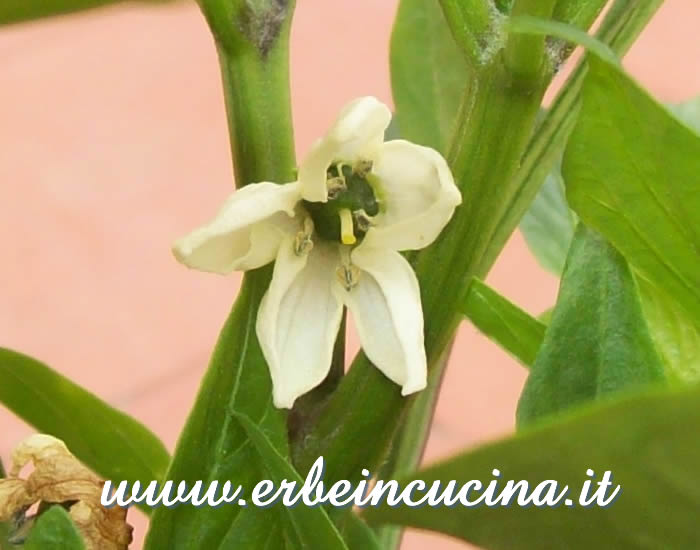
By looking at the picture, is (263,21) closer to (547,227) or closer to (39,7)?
(39,7)

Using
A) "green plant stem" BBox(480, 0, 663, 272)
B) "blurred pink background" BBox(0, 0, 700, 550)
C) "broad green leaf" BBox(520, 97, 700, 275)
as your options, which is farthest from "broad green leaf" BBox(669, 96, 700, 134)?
"blurred pink background" BBox(0, 0, 700, 550)

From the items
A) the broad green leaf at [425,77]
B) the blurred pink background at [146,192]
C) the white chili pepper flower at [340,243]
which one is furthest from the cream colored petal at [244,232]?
the blurred pink background at [146,192]

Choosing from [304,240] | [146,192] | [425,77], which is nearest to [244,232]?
[304,240]

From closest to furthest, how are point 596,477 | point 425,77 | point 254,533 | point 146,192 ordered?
point 596,477, point 254,533, point 425,77, point 146,192

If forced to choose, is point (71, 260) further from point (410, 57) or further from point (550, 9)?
point (550, 9)

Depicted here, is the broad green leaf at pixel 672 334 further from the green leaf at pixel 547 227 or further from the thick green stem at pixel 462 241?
the green leaf at pixel 547 227

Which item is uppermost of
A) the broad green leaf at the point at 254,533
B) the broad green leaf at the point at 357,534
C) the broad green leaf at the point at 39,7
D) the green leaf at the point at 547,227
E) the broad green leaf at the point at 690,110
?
the broad green leaf at the point at 690,110
